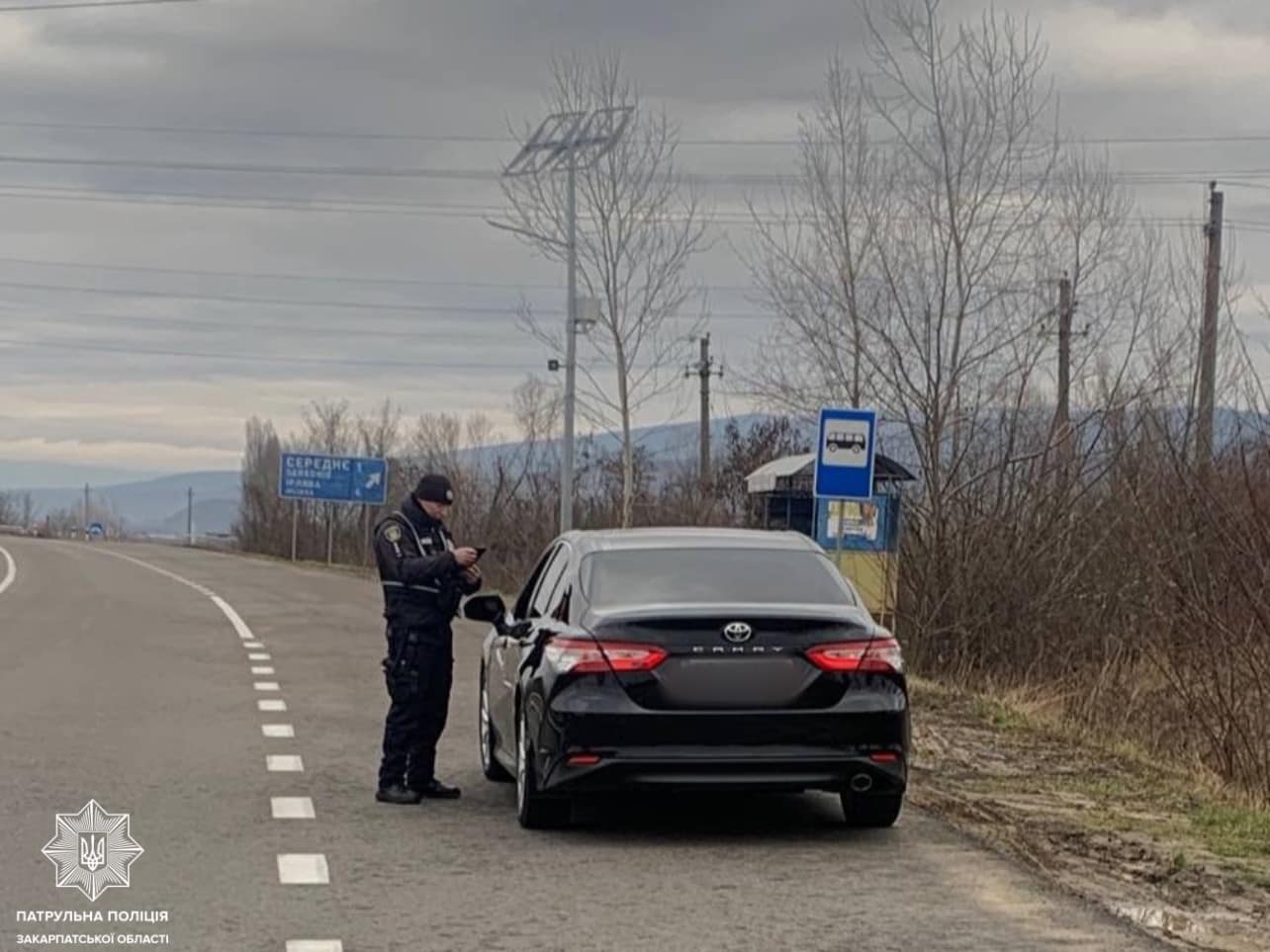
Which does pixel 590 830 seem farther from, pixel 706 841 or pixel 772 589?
pixel 772 589

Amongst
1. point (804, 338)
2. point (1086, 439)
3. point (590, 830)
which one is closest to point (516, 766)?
point (590, 830)

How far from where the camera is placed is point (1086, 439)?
66.5 ft

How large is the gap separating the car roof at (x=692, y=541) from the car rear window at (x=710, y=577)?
2.5 inches

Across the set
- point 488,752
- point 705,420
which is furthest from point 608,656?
point 705,420

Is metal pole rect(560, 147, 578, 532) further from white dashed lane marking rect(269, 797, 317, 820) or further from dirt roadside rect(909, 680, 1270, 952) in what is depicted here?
white dashed lane marking rect(269, 797, 317, 820)

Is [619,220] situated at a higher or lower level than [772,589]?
higher

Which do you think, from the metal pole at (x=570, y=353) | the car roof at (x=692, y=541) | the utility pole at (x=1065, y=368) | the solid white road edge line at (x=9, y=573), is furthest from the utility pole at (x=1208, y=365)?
the solid white road edge line at (x=9, y=573)

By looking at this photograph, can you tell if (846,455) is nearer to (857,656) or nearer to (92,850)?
(857,656)

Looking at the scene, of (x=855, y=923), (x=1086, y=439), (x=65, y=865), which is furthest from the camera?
(x=1086, y=439)

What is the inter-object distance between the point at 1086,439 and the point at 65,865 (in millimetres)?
13695

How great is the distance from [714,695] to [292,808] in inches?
108

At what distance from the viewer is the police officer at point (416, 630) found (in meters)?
10.7

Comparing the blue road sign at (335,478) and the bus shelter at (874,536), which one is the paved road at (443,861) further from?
the blue road sign at (335,478)

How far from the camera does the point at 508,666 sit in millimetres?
10891
